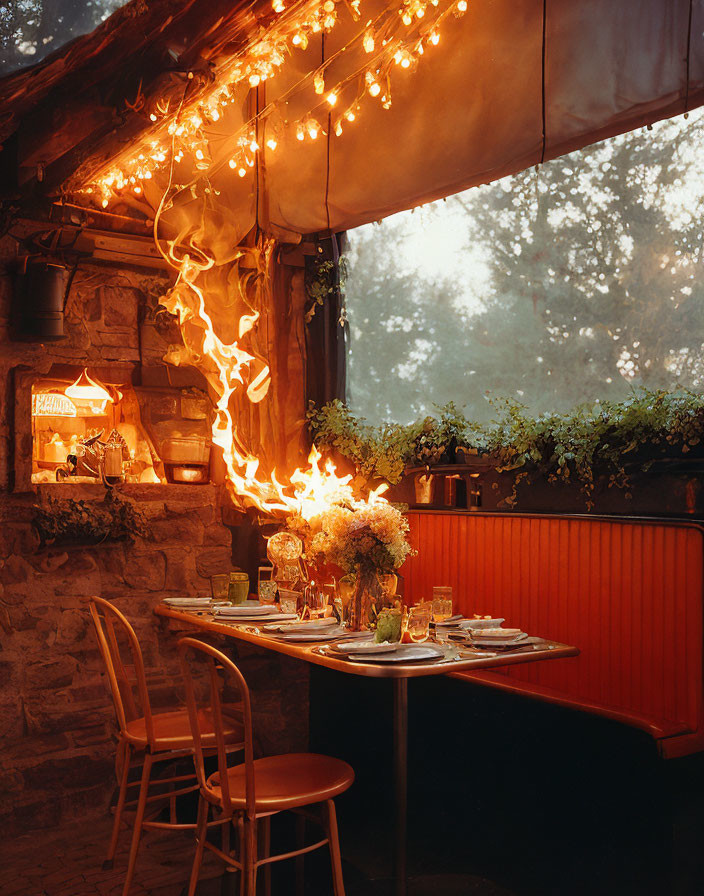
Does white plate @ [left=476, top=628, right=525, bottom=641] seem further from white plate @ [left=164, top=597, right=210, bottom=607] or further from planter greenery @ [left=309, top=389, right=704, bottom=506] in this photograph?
white plate @ [left=164, top=597, right=210, bottom=607]

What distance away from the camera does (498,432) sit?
377 centimetres

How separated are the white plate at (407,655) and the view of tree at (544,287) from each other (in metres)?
1.42

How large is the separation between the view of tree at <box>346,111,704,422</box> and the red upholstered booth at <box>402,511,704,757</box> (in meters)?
0.62

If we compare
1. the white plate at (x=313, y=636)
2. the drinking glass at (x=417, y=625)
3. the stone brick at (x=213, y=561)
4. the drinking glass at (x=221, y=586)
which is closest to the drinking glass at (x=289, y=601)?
the drinking glass at (x=221, y=586)

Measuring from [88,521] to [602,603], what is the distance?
2.52 meters

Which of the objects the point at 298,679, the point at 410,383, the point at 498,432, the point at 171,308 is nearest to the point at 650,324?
the point at 498,432

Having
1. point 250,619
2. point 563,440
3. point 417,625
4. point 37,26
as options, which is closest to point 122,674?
point 250,619

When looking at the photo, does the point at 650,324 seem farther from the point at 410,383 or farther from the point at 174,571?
the point at 174,571

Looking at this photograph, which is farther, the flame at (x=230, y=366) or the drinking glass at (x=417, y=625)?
the flame at (x=230, y=366)

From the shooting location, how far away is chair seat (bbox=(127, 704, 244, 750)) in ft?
10.6

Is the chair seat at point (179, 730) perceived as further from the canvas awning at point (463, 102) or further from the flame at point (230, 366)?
the canvas awning at point (463, 102)

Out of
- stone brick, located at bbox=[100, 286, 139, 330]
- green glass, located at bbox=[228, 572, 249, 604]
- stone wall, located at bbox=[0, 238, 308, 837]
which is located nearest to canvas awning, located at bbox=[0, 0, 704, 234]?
stone brick, located at bbox=[100, 286, 139, 330]

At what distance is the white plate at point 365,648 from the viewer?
2.78 meters

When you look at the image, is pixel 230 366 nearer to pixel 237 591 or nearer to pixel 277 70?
pixel 237 591
